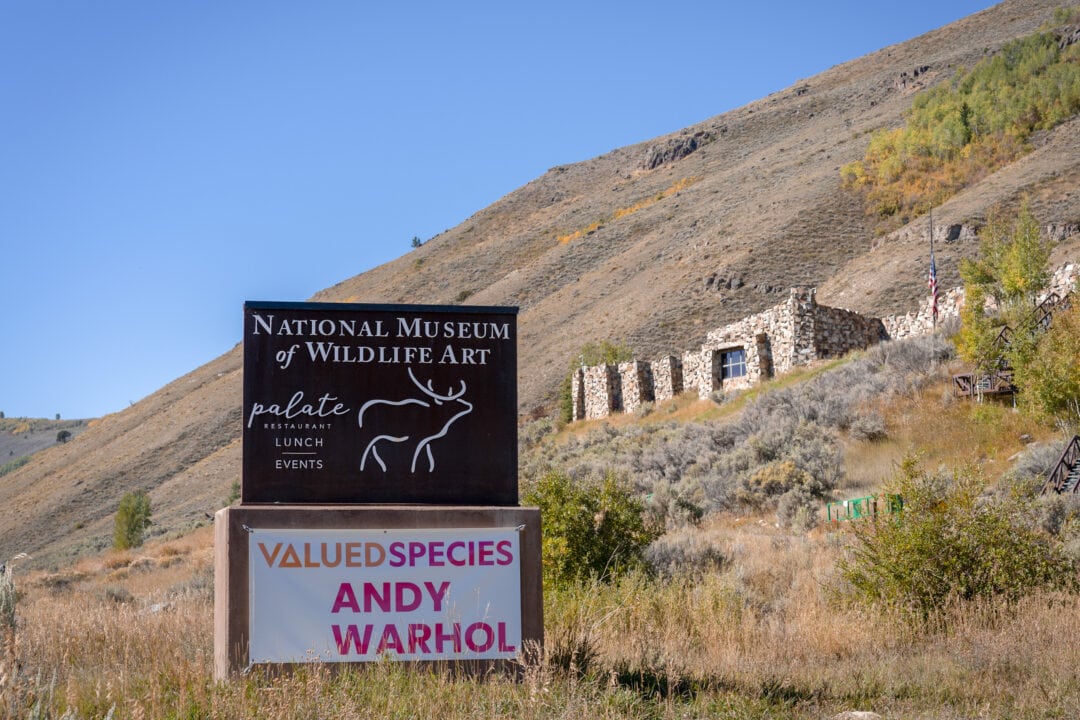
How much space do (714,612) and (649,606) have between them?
2.34ft

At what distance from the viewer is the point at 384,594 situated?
6.11 m

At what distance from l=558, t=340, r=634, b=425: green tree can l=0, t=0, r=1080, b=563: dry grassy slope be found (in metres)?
2.69

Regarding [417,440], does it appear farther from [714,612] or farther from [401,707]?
[714,612]

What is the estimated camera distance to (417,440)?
6.52 metres

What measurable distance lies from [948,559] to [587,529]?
4.46 metres

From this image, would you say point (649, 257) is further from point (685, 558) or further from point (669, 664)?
point (669, 664)

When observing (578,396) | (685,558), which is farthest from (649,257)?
(685,558)

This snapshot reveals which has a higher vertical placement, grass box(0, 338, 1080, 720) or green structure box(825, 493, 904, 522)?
green structure box(825, 493, 904, 522)

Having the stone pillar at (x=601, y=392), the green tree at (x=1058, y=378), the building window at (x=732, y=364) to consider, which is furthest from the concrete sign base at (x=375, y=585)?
the stone pillar at (x=601, y=392)

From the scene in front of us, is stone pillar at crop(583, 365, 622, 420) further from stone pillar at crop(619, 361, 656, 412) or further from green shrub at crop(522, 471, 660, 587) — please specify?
green shrub at crop(522, 471, 660, 587)

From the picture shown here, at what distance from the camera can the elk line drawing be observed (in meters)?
6.48

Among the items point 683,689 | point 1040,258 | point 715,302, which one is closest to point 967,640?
point 683,689

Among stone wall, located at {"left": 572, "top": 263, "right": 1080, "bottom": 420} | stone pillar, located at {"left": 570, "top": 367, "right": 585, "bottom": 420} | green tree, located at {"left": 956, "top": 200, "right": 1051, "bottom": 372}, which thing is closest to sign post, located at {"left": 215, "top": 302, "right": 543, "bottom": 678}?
green tree, located at {"left": 956, "top": 200, "right": 1051, "bottom": 372}

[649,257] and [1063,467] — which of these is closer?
[1063,467]
